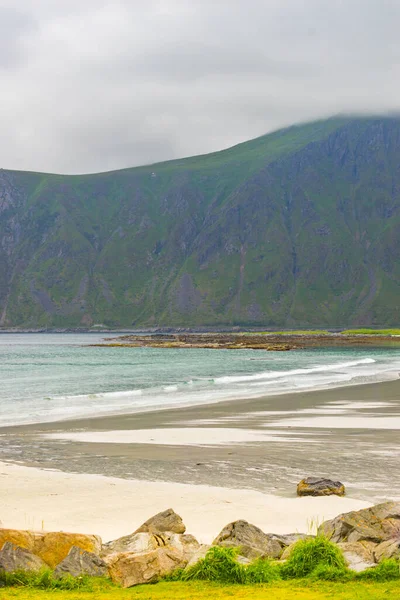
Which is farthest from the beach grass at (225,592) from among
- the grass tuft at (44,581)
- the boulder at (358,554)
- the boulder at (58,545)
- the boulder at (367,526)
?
the boulder at (367,526)

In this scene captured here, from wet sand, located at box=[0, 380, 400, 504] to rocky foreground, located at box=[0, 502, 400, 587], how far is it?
15.8 ft

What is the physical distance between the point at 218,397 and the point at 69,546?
3580 centimetres

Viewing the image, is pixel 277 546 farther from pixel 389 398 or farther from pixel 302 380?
pixel 302 380

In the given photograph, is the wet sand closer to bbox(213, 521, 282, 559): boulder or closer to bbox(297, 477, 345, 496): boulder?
bbox(297, 477, 345, 496): boulder

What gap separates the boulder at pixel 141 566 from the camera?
9984 millimetres

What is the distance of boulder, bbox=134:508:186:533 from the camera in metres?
12.2

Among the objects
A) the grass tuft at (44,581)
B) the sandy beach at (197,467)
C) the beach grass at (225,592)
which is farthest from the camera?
the sandy beach at (197,467)

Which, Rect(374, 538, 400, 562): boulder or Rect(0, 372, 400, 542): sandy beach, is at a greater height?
Rect(374, 538, 400, 562): boulder

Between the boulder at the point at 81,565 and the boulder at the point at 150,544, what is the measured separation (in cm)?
41

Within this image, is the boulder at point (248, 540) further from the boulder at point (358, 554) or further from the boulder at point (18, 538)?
the boulder at point (18, 538)

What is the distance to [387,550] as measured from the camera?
10383 millimetres

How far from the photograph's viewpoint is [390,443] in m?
24.7

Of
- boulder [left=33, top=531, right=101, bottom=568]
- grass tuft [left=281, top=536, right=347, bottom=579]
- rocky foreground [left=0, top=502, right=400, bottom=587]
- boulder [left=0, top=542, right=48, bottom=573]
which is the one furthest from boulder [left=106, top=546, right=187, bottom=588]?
grass tuft [left=281, top=536, right=347, bottom=579]

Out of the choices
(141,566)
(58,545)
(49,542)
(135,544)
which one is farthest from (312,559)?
(49,542)
